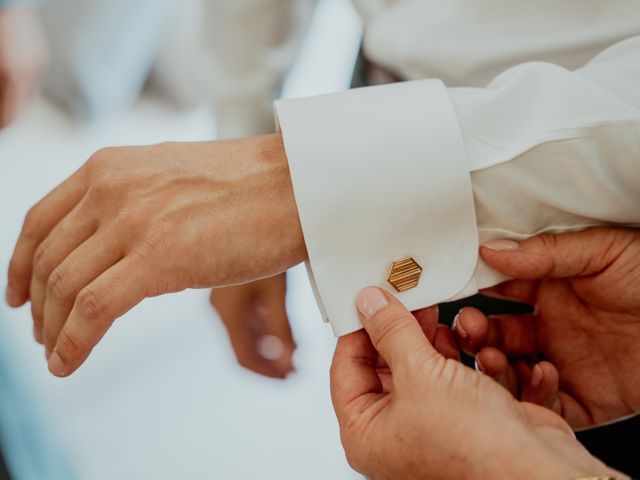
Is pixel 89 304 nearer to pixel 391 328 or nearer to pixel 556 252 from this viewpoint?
pixel 391 328

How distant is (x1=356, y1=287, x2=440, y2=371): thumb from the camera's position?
495 mm

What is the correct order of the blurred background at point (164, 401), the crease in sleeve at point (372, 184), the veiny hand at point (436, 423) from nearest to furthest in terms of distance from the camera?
the veiny hand at point (436, 423), the crease in sleeve at point (372, 184), the blurred background at point (164, 401)

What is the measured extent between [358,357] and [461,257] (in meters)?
0.15

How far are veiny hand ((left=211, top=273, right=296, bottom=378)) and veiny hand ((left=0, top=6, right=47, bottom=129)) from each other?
646mm

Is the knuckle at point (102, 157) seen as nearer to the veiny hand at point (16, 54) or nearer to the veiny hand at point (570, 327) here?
the veiny hand at point (570, 327)

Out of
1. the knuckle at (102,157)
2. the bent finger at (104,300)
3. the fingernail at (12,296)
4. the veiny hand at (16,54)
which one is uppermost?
the veiny hand at (16,54)

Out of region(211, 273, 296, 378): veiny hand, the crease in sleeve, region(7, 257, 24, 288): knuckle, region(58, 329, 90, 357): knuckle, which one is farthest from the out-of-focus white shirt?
region(211, 273, 296, 378): veiny hand

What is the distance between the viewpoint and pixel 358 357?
0.58 m

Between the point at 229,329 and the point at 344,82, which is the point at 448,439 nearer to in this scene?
the point at 229,329

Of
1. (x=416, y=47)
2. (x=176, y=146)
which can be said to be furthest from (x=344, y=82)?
(x=176, y=146)

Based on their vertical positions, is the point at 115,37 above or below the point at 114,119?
above

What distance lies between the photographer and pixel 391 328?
52cm

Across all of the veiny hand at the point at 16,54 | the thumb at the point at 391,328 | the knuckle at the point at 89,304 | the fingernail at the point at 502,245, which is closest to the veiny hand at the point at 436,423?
the thumb at the point at 391,328

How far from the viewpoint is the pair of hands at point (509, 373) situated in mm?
438
